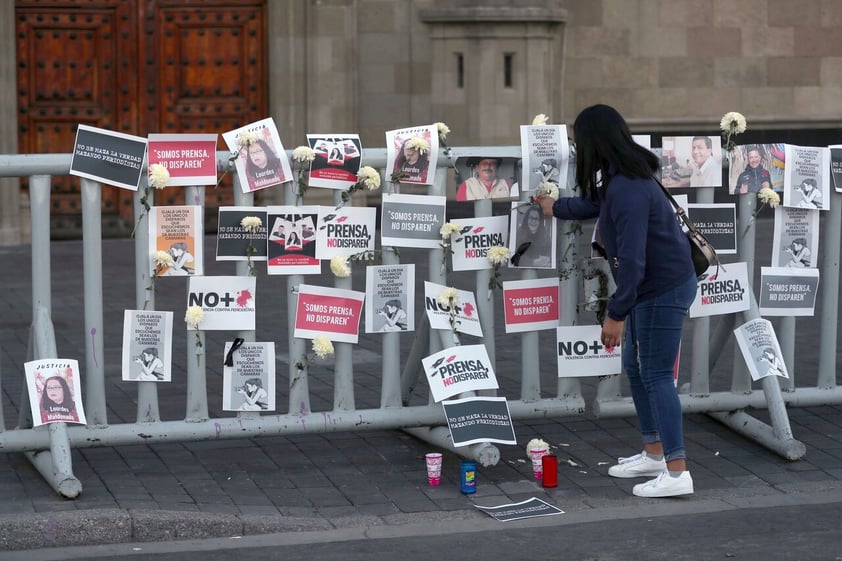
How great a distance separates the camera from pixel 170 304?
1141 centimetres

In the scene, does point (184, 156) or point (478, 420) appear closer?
point (184, 156)

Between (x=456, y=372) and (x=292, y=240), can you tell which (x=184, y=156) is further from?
(x=456, y=372)

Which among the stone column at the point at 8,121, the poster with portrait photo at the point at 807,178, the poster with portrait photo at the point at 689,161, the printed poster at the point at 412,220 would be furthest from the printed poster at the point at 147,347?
the stone column at the point at 8,121

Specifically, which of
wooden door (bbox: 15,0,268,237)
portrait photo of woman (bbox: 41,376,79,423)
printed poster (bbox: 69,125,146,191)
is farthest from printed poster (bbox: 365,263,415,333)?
wooden door (bbox: 15,0,268,237)

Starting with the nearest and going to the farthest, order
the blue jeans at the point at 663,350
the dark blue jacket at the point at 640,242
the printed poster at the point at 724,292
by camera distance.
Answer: the dark blue jacket at the point at 640,242 < the blue jeans at the point at 663,350 < the printed poster at the point at 724,292

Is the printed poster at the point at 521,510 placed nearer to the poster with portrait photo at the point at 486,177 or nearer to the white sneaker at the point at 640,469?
the white sneaker at the point at 640,469

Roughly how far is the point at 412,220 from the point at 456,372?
2.34 feet

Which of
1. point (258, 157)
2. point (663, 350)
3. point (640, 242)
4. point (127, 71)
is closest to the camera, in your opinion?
point (640, 242)

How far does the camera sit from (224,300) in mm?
6727

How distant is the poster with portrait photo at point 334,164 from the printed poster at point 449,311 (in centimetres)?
62

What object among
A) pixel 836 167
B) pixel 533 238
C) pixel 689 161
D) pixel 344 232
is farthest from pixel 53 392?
pixel 836 167

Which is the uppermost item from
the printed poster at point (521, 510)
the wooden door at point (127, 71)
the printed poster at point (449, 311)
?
the wooden door at point (127, 71)

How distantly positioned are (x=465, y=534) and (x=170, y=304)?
19.2 ft

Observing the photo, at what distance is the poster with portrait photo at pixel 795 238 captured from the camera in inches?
292
